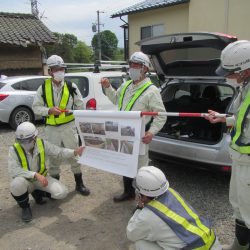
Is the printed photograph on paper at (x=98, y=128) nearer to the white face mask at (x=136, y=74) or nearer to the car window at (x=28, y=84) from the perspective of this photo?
the white face mask at (x=136, y=74)

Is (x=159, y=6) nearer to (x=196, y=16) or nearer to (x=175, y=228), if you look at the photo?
(x=196, y=16)

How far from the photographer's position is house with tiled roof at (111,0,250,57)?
492 inches

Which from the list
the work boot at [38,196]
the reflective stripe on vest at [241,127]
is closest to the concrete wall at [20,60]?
the work boot at [38,196]

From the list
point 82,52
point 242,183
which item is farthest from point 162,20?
point 82,52

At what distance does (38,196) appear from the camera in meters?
4.16

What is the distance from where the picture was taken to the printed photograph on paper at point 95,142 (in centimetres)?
372

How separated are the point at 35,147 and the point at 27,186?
0.47 metres

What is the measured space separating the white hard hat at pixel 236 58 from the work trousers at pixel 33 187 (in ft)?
8.14

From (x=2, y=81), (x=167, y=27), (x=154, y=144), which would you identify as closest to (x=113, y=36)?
(x=167, y=27)

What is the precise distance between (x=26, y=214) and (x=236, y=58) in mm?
2866

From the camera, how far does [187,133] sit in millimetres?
5035

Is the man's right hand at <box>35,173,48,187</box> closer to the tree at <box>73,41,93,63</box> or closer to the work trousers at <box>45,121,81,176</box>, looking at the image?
the work trousers at <box>45,121,81,176</box>

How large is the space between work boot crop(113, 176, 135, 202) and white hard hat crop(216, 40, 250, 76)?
84.5 inches

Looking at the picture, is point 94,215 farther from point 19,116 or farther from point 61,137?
point 19,116
